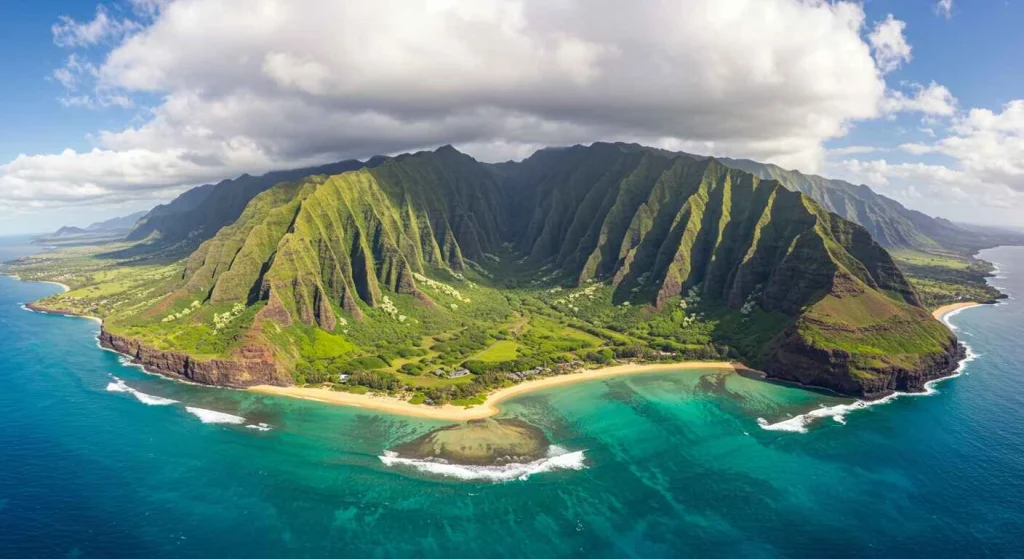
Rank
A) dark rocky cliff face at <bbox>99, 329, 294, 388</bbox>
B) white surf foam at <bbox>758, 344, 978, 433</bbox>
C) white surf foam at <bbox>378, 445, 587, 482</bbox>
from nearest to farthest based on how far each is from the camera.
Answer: white surf foam at <bbox>378, 445, 587, 482</bbox> → white surf foam at <bbox>758, 344, 978, 433</bbox> → dark rocky cliff face at <bbox>99, 329, 294, 388</bbox>

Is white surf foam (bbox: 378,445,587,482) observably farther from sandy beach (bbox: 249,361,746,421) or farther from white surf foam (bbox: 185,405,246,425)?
white surf foam (bbox: 185,405,246,425)

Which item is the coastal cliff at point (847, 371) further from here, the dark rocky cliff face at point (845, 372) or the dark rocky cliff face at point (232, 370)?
the dark rocky cliff face at point (232, 370)

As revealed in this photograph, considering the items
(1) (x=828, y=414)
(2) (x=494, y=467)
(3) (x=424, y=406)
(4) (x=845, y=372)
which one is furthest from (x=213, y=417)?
(4) (x=845, y=372)

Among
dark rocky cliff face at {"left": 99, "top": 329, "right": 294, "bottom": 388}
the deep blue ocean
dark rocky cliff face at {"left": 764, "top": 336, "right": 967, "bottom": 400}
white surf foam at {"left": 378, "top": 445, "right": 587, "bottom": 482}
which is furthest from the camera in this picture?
dark rocky cliff face at {"left": 99, "top": 329, "right": 294, "bottom": 388}

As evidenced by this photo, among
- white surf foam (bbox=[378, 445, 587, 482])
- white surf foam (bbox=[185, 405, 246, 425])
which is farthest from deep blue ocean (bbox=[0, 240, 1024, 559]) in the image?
white surf foam (bbox=[378, 445, 587, 482])

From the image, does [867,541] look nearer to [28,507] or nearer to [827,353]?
[827,353]

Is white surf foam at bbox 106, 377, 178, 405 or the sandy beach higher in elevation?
white surf foam at bbox 106, 377, 178, 405

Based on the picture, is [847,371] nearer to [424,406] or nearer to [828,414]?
[828,414]
